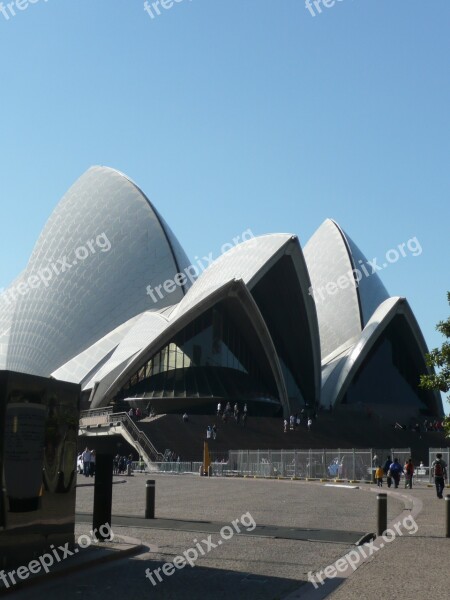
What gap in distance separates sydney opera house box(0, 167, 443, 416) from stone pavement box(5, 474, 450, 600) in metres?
31.8

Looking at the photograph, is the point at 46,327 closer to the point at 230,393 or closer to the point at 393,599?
the point at 230,393

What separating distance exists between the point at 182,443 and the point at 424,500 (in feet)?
65.4

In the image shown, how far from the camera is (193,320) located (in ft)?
163

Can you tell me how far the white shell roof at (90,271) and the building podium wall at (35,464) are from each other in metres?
45.6

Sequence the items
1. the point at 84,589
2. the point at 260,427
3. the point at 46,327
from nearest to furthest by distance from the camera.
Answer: the point at 84,589 < the point at 260,427 < the point at 46,327

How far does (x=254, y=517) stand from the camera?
14484 millimetres

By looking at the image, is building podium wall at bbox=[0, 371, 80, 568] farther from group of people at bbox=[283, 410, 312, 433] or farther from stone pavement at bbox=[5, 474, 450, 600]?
group of people at bbox=[283, 410, 312, 433]

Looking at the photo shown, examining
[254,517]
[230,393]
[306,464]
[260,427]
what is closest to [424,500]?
[254,517]

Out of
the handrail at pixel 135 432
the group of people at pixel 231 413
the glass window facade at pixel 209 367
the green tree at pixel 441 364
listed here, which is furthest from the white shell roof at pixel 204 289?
the green tree at pixel 441 364

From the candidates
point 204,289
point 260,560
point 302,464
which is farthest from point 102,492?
point 204,289

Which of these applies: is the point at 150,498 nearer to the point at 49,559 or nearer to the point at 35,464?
the point at 49,559

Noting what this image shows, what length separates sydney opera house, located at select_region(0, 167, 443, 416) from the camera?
160ft

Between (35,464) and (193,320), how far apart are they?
41.5 metres

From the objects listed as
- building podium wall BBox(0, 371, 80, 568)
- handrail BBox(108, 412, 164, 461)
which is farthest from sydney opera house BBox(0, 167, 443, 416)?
building podium wall BBox(0, 371, 80, 568)
